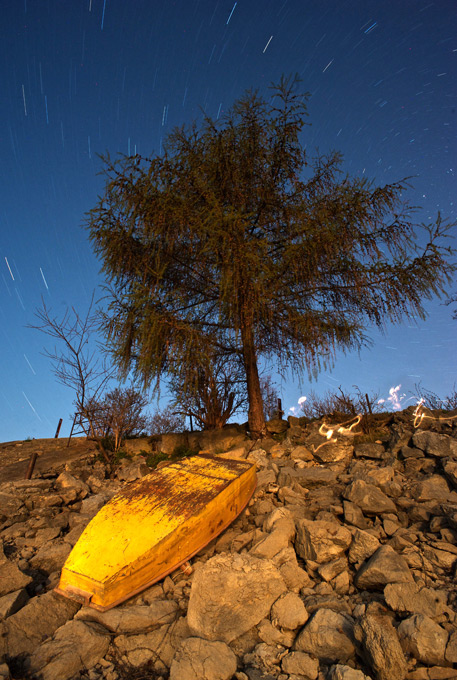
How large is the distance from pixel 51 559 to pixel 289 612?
2.87 m

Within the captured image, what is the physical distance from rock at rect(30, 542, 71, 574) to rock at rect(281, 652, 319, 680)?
114 inches

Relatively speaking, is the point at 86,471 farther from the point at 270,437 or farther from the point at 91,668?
the point at 91,668

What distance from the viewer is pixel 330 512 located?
13.3ft

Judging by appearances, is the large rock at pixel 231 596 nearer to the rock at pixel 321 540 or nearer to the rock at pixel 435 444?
the rock at pixel 321 540

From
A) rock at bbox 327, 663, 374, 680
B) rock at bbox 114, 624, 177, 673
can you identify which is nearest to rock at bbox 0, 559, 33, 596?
rock at bbox 114, 624, 177, 673

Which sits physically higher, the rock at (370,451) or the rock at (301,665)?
the rock at (370,451)

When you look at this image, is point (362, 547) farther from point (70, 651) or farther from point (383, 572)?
point (70, 651)

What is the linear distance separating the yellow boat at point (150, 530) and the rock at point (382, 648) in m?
1.78

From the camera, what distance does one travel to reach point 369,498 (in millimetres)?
4020

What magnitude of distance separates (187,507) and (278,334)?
5718 mm

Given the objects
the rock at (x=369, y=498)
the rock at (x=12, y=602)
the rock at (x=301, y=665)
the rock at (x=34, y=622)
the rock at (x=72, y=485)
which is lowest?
the rock at (x=301, y=665)

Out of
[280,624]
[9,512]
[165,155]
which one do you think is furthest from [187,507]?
[165,155]

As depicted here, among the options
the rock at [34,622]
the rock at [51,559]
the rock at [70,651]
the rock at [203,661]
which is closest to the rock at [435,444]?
the rock at [203,661]

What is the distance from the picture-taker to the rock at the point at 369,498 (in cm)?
395
